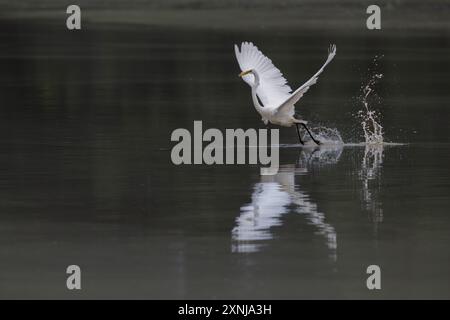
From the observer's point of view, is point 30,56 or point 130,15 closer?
point 30,56

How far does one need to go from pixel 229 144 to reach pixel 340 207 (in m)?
5.53

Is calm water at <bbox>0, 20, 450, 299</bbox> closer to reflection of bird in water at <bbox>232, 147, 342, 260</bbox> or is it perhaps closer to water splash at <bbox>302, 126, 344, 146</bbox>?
reflection of bird in water at <bbox>232, 147, 342, 260</bbox>

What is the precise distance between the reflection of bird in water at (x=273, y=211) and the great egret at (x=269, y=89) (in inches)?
75.5

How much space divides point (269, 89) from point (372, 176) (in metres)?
4.15

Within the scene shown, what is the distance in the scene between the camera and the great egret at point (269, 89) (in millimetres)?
20219

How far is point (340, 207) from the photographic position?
50.0 ft

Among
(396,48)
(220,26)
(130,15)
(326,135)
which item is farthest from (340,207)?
(130,15)

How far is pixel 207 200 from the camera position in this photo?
51.2ft

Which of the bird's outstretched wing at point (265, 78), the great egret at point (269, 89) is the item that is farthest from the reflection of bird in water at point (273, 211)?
the bird's outstretched wing at point (265, 78)

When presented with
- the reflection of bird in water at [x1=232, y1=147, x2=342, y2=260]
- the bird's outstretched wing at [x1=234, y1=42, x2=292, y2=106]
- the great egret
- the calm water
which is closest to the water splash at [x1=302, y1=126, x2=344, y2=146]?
the calm water

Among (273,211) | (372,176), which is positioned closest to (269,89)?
(372,176)

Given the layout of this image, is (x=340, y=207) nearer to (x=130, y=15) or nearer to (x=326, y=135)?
(x=326, y=135)

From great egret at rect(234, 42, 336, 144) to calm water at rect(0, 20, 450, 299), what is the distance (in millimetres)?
576

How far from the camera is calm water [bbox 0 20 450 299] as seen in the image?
39.2ft
